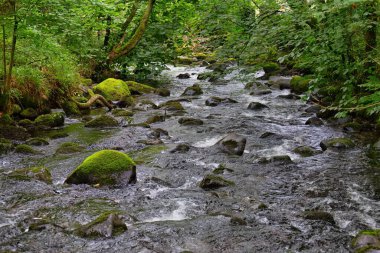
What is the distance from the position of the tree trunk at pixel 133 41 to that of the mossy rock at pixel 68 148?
27.2 feet

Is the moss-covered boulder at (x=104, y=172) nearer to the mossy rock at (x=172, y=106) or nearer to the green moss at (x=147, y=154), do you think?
the green moss at (x=147, y=154)

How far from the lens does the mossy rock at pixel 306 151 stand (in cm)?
917

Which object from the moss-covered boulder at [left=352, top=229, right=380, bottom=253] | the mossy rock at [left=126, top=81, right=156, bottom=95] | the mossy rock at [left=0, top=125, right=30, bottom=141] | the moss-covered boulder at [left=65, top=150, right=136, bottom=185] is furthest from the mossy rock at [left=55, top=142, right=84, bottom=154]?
the mossy rock at [left=126, top=81, right=156, bottom=95]

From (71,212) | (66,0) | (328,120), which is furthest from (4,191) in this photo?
(328,120)

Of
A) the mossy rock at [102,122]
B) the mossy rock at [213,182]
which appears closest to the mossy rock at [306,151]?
the mossy rock at [213,182]

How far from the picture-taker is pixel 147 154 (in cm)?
923

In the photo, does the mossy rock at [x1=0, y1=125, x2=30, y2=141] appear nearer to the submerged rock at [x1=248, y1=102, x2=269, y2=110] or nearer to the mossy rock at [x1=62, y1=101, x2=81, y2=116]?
the mossy rock at [x1=62, y1=101, x2=81, y2=116]

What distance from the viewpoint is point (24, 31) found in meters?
8.67

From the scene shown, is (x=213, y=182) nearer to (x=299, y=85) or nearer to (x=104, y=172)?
(x=104, y=172)

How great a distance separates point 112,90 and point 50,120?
14.5ft

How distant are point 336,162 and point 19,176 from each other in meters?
6.20

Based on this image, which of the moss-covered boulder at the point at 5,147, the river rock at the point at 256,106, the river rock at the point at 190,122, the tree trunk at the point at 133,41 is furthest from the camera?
the tree trunk at the point at 133,41

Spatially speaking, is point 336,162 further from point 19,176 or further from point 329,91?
point 19,176

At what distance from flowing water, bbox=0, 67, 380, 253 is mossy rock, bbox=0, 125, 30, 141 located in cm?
Result: 73
